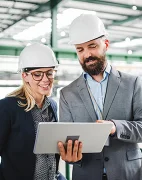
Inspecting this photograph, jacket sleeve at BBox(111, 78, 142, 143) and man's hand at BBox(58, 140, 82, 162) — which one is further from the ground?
jacket sleeve at BBox(111, 78, 142, 143)

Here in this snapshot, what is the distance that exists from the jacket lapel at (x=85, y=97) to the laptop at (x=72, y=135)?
202mm

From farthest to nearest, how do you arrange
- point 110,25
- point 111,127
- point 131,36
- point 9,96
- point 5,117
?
point 131,36
point 110,25
point 9,96
point 5,117
point 111,127

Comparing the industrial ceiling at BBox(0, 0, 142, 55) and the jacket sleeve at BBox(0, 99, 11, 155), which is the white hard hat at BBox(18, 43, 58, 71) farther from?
the industrial ceiling at BBox(0, 0, 142, 55)

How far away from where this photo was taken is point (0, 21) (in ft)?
16.6

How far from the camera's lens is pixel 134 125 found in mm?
1846

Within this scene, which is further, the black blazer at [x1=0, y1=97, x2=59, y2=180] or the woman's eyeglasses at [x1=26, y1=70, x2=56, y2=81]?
the woman's eyeglasses at [x1=26, y1=70, x2=56, y2=81]

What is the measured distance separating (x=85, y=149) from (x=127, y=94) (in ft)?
1.51

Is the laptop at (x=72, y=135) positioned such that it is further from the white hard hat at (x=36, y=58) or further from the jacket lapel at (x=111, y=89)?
the white hard hat at (x=36, y=58)

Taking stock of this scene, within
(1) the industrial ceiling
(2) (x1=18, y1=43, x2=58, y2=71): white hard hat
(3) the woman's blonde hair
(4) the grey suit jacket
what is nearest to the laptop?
(4) the grey suit jacket

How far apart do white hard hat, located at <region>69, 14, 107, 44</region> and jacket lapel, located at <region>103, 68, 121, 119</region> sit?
0.98ft

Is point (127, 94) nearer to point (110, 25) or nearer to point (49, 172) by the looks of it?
point (49, 172)

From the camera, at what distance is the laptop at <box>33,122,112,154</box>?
1.67 meters

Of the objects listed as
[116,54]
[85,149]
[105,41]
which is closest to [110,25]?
[116,54]

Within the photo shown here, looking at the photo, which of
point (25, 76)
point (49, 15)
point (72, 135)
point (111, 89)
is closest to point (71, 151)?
point (72, 135)
